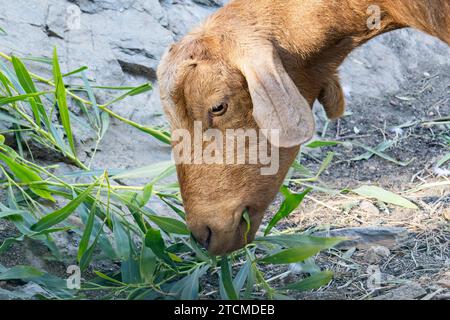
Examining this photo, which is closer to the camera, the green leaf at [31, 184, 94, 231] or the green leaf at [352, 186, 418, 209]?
the green leaf at [31, 184, 94, 231]

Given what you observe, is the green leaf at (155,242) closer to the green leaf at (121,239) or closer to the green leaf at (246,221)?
the green leaf at (121,239)

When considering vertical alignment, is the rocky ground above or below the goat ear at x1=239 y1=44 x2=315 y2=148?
below

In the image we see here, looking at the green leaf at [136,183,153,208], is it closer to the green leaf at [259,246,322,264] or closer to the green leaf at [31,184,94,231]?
the green leaf at [31,184,94,231]

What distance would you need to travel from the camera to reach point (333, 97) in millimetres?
5000

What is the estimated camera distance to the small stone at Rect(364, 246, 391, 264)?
17.7 ft

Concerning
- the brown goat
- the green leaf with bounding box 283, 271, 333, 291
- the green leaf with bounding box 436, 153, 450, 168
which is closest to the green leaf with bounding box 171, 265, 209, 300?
the brown goat

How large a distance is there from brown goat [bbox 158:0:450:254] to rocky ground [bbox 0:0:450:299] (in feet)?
2.70

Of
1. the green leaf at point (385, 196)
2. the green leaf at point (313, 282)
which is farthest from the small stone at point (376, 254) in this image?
the green leaf at point (313, 282)

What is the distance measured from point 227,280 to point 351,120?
11.5 ft

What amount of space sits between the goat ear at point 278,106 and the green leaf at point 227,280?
2.71 ft

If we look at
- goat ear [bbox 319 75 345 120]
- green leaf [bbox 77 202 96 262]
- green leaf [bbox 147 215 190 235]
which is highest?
goat ear [bbox 319 75 345 120]

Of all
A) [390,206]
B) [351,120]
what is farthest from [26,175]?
[351,120]

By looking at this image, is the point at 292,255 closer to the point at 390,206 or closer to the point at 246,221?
the point at 246,221
